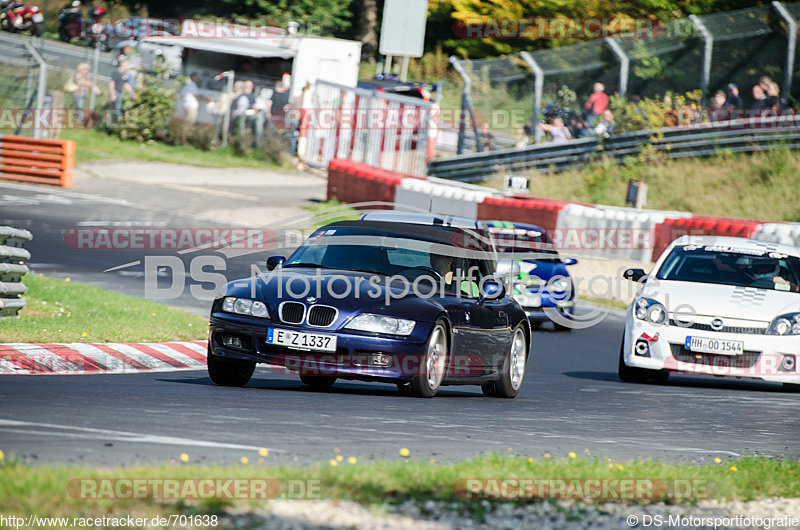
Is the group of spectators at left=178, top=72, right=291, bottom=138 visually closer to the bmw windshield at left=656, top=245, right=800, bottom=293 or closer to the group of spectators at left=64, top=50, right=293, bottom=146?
the group of spectators at left=64, top=50, right=293, bottom=146

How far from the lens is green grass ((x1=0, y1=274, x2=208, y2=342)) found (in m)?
11.4

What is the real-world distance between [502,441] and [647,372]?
5913 millimetres

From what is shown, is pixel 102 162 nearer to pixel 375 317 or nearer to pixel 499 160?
pixel 499 160

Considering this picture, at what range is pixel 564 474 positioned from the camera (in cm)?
621

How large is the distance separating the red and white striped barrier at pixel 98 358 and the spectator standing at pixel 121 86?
23.5 m

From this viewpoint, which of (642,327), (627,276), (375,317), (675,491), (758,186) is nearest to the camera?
(675,491)

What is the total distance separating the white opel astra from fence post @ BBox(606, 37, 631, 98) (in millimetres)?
15250

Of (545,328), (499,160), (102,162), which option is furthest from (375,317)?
(102,162)

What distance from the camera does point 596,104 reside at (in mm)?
28828

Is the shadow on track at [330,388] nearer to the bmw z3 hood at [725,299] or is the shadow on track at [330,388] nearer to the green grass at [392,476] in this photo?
the bmw z3 hood at [725,299]

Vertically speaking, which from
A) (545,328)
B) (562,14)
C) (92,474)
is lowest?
(545,328)

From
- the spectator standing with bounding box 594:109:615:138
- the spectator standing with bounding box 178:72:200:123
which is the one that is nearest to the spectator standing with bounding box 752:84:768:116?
the spectator standing with bounding box 594:109:615:138

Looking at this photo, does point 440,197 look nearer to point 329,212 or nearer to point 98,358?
point 329,212

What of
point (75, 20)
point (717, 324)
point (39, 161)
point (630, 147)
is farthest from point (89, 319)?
point (75, 20)
